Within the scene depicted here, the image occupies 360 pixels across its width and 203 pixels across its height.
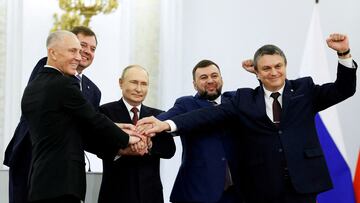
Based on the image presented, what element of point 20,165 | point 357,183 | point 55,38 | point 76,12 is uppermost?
point 76,12

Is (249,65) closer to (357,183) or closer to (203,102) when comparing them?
(203,102)

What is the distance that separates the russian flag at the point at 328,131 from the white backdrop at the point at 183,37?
38 cm

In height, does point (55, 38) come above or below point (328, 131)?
above

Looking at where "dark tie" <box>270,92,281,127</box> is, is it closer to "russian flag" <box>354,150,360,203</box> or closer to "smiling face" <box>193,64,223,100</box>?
"smiling face" <box>193,64,223,100</box>

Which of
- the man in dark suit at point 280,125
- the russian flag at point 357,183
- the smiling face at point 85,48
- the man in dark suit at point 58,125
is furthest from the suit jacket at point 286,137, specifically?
the russian flag at point 357,183

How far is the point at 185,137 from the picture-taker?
410 cm

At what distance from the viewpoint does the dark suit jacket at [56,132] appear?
3.38 m

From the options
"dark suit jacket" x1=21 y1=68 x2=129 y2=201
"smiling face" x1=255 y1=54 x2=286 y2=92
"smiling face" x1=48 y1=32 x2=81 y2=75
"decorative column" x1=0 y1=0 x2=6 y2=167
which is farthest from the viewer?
"decorative column" x1=0 y1=0 x2=6 y2=167

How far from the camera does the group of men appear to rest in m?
3.46

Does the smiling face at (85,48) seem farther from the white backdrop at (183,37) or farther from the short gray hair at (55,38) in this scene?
the white backdrop at (183,37)

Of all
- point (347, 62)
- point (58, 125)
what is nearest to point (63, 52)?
point (58, 125)

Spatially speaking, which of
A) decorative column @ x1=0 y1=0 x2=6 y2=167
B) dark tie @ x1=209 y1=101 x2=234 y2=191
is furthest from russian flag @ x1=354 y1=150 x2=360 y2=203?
decorative column @ x1=0 y1=0 x2=6 y2=167

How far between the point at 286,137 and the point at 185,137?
700 millimetres

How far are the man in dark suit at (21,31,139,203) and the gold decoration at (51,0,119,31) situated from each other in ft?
8.60
